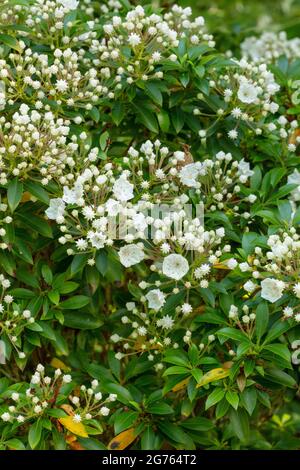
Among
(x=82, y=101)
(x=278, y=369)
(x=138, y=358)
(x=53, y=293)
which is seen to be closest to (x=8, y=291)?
(x=53, y=293)

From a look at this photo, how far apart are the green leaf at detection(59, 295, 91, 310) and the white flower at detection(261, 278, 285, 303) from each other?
0.75 meters

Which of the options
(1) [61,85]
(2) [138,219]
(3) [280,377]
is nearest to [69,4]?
(1) [61,85]

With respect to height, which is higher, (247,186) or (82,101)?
(82,101)

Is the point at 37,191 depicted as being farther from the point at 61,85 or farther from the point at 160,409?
the point at 160,409

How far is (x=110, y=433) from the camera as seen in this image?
3.75m

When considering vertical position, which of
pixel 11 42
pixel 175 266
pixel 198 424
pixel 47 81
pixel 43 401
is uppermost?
pixel 11 42

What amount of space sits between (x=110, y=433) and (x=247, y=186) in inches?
52.3

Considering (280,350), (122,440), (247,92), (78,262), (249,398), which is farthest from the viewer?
(247,92)

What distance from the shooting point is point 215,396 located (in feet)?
9.95

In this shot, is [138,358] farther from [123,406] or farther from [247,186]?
[247,186]

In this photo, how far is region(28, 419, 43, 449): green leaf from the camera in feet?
9.73

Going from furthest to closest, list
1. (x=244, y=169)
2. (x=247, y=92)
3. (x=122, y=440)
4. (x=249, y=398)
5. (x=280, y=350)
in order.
Result: (x=244, y=169) → (x=247, y=92) → (x=122, y=440) → (x=249, y=398) → (x=280, y=350)

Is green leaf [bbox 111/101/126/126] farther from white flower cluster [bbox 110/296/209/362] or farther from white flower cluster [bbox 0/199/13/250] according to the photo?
white flower cluster [bbox 110/296/209/362]

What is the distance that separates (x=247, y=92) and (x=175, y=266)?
36.4 inches
